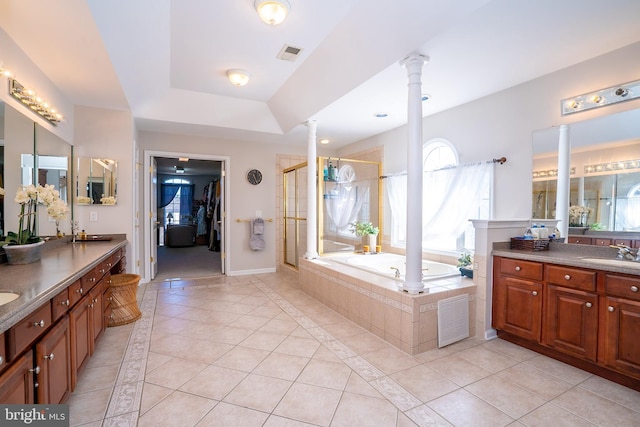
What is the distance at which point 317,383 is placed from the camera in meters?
1.98

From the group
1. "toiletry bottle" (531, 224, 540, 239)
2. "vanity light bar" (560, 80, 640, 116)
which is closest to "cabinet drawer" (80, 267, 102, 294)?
"toiletry bottle" (531, 224, 540, 239)

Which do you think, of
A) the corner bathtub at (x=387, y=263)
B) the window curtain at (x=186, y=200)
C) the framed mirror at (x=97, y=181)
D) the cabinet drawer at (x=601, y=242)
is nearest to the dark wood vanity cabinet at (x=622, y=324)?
the cabinet drawer at (x=601, y=242)

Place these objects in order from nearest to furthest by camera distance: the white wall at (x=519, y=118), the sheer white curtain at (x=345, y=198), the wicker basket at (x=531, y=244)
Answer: the white wall at (x=519, y=118)
the wicker basket at (x=531, y=244)
the sheer white curtain at (x=345, y=198)

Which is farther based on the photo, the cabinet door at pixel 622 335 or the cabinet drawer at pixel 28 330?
the cabinet door at pixel 622 335

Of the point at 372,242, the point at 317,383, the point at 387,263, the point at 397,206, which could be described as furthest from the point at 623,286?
the point at 372,242

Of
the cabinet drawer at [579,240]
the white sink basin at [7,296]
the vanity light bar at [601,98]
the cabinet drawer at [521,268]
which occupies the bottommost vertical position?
the cabinet drawer at [521,268]

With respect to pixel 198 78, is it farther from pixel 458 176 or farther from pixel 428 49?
pixel 458 176

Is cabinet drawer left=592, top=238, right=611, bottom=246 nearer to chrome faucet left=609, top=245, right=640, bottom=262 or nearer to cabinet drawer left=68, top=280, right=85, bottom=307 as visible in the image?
chrome faucet left=609, top=245, right=640, bottom=262

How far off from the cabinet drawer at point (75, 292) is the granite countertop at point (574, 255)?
3.13 metres

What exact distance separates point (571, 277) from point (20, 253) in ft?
12.4

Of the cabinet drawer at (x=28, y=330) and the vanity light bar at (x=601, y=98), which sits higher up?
the vanity light bar at (x=601, y=98)

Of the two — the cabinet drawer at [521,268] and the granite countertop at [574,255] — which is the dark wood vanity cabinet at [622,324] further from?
the cabinet drawer at [521,268]

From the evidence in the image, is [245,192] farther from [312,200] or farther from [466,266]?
[466,266]

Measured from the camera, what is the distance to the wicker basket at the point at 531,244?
2.61m
